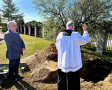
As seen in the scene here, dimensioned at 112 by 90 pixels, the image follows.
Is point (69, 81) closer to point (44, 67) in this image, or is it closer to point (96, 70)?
point (44, 67)

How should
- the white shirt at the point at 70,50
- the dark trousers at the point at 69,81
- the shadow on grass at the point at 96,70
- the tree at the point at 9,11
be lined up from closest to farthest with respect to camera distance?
the white shirt at the point at 70,50
the dark trousers at the point at 69,81
the shadow on grass at the point at 96,70
the tree at the point at 9,11

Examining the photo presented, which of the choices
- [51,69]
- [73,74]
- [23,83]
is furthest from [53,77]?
[73,74]

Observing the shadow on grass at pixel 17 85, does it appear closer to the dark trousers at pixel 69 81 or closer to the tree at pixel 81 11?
the dark trousers at pixel 69 81

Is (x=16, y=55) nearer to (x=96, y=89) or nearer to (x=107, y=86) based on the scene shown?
(x=96, y=89)

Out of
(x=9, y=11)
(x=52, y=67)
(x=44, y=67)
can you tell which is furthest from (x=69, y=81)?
(x=9, y=11)

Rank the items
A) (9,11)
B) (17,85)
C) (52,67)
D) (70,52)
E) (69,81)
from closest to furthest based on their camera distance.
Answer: (70,52) < (69,81) < (17,85) < (52,67) < (9,11)

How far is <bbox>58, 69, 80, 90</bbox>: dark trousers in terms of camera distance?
226 cm

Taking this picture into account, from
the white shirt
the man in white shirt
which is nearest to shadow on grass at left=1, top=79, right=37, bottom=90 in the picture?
the man in white shirt

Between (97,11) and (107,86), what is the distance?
4.38 metres

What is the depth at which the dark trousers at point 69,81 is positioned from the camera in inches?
89.1

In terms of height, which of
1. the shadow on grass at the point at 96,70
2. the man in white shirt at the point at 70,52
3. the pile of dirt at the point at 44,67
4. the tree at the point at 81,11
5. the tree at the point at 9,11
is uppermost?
the tree at the point at 9,11

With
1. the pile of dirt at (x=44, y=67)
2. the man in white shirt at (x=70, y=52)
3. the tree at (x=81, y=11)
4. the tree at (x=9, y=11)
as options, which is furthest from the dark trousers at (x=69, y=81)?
the tree at (x=9, y=11)

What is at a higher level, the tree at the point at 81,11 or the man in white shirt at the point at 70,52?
the tree at the point at 81,11

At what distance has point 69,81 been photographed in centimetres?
227
